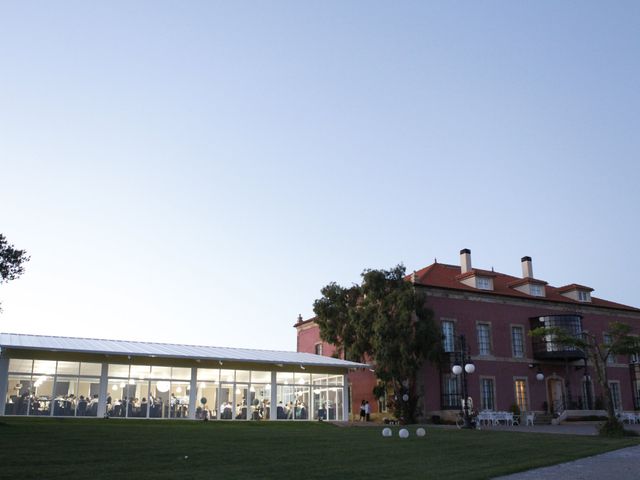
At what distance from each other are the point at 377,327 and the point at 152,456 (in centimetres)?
1775

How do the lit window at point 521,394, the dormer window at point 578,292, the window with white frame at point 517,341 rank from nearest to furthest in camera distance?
the lit window at point 521,394 → the window with white frame at point 517,341 → the dormer window at point 578,292

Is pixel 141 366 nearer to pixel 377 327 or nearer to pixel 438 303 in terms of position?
pixel 377 327

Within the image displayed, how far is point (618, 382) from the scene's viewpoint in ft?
122

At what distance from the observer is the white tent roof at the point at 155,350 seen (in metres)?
24.3

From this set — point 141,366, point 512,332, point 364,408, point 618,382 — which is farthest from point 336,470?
point 618,382

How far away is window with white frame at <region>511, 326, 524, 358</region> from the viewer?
34.3m

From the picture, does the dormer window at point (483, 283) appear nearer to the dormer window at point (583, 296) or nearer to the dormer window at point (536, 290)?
the dormer window at point (536, 290)

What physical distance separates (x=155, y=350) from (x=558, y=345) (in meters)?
21.2

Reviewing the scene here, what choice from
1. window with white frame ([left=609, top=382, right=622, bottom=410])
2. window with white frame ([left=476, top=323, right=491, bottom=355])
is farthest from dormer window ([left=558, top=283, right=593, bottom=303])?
window with white frame ([left=476, top=323, right=491, bottom=355])

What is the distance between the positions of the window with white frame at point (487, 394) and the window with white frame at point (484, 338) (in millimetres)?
1486

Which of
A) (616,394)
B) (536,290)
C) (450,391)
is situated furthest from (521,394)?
(616,394)

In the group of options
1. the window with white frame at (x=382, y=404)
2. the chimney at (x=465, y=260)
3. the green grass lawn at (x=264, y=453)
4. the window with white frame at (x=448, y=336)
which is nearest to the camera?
the green grass lawn at (x=264, y=453)

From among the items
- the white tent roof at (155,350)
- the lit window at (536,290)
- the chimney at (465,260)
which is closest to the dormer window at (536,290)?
the lit window at (536,290)

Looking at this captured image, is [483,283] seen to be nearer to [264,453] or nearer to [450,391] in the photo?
[450,391]
